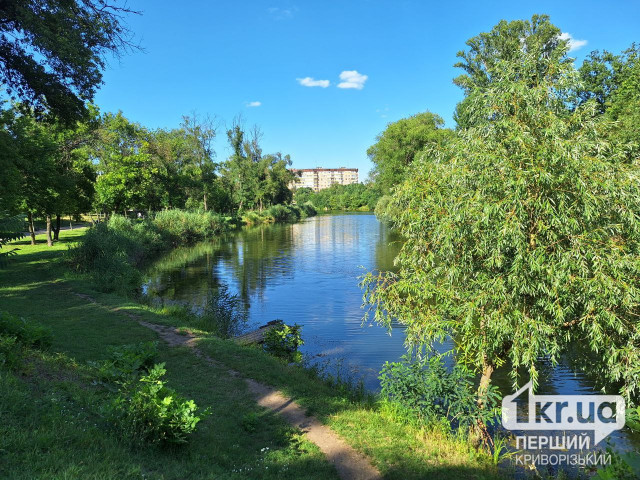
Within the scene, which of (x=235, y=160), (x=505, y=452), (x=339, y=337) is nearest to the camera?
(x=505, y=452)

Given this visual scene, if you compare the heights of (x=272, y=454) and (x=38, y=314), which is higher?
(x=38, y=314)

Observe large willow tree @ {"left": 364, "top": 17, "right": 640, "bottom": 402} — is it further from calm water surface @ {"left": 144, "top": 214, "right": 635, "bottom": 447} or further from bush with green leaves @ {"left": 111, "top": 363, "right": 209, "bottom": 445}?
bush with green leaves @ {"left": 111, "top": 363, "right": 209, "bottom": 445}

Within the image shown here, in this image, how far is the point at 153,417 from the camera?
5.30 m

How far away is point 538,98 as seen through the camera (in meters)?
7.01

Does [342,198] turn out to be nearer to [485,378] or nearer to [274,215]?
[274,215]

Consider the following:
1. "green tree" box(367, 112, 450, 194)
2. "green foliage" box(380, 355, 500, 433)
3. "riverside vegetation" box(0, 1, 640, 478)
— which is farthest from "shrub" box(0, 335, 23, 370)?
"green tree" box(367, 112, 450, 194)

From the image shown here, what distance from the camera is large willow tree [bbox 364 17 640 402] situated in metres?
6.26

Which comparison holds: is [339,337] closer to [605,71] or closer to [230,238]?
[230,238]

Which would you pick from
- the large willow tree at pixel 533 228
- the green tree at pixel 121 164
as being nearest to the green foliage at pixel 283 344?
the large willow tree at pixel 533 228

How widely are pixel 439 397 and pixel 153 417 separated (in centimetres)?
562

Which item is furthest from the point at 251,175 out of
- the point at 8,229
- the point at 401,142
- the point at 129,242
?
the point at 8,229

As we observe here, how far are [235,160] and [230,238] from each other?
1434 inches

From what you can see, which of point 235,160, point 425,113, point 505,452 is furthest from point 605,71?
point 235,160

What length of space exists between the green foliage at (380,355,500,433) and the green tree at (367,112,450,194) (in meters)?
49.2
